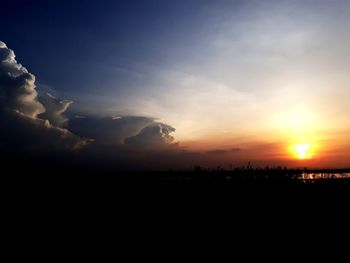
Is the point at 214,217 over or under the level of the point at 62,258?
over

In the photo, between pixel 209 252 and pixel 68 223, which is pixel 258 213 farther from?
pixel 68 223

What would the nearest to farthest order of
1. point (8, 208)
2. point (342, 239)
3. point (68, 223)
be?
point (342, 239), point (68, 223), point (8, 208)

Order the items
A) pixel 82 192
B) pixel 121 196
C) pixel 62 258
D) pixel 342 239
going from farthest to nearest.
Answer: pixel 82 192, pixel 121 196, pixel 342 239, pixel 62 258

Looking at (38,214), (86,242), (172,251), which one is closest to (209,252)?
(172,251)

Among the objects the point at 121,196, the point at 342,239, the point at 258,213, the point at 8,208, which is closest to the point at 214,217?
the point at 258,213

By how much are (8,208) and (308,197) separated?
1942 cm

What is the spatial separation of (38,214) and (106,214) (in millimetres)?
3927

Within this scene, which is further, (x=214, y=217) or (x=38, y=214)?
(x=38, y=214)

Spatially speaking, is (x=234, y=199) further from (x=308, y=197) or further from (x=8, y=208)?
(x=8, y=208)

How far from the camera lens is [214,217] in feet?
52.6

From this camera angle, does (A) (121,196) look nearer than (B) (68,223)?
No

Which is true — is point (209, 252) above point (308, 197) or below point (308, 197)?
below

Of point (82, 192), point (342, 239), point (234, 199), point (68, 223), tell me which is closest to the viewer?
point (342, 239)

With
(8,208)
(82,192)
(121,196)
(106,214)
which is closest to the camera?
(106,214)
